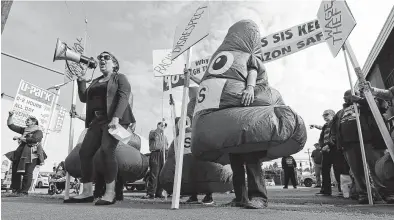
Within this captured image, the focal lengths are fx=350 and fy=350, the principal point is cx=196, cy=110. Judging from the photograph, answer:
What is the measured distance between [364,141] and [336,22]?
144 cm

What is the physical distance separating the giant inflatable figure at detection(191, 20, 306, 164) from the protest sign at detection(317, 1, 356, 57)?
3.76 ft

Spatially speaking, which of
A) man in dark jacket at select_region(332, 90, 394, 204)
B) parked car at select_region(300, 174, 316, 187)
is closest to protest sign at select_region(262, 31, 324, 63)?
man in dark jacket at select_region(332, 90, 394, 204)

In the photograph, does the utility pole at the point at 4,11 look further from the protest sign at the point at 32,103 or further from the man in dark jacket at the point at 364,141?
the protest sign at the point at 32,103

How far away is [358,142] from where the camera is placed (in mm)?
4102

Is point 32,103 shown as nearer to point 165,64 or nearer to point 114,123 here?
point 165,64

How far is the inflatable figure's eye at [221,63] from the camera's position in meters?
3.27

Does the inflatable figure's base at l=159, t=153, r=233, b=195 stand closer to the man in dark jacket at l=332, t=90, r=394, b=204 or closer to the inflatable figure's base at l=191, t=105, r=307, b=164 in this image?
the inflatable figure's base at l=191, t=105, r=307, b=164

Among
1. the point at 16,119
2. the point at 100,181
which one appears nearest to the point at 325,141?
the point at 100,181

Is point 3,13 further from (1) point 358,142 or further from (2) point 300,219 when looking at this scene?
(1) point 358,142

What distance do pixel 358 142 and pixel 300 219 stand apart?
2.35 metres

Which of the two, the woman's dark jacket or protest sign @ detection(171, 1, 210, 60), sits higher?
protest sign @ detection(171, 1, 210, 60)

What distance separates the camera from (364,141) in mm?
4047

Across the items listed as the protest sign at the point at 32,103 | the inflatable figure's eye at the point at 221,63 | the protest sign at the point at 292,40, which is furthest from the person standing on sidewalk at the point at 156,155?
the inflatable figure's eye at the point at 221,63

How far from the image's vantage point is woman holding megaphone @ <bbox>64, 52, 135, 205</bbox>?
3.49 metres
